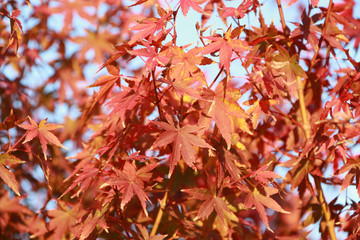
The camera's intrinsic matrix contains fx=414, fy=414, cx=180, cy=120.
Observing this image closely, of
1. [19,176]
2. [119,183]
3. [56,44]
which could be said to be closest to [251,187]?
[119,183]

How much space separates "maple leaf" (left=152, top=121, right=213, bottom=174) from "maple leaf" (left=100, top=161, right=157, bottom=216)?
0.39 feet

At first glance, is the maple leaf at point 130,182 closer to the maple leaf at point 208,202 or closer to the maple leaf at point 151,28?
the maple leaf at point 208,202

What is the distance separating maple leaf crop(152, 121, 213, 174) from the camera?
1046 mm

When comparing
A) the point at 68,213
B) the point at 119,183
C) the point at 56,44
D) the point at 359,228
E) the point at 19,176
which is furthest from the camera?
the point at 56,44

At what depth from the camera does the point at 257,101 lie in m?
1.27

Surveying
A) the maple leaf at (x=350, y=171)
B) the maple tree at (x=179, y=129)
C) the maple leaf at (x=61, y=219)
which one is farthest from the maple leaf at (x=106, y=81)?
the maple leaf at (x=350, y=171)

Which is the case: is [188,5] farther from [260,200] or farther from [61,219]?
[61,219]

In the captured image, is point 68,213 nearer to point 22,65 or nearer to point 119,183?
point 119,183

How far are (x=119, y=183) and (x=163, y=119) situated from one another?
217mm

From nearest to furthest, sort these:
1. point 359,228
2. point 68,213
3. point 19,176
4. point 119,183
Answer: point 119,183
point 359,228
point 68,213
point 19,176

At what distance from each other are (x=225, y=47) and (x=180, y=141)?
267mm

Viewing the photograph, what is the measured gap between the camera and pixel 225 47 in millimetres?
1062

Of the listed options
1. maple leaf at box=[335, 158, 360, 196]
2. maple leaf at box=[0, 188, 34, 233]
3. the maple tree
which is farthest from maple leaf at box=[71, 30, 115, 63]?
maple leaf at box=[335, 158, 360, 196]

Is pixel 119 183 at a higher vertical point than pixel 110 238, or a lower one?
higher
